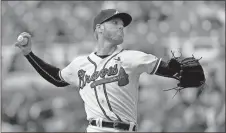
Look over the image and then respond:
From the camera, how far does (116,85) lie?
10.7 ft

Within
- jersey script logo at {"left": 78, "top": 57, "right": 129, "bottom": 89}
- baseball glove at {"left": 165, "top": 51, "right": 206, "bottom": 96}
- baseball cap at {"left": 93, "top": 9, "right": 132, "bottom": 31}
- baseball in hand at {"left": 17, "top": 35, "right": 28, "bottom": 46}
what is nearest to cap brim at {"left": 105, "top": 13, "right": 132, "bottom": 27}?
baseball cap at {"left": 93, "top": 9, "right": 132, "bottom": 31}

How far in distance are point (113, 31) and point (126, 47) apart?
18.0 ft

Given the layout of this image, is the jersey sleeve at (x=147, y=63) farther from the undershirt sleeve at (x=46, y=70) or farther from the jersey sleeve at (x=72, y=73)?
the undershirt sleeve at (x=46, y=70)

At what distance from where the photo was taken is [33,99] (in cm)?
879

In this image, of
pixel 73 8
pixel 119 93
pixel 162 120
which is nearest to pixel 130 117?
pixel 119 93

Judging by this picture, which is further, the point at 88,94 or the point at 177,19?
the point at 177,19

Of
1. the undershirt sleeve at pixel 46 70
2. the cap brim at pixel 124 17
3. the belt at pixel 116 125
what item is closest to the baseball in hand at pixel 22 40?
the undershirt sleeve at pixel 46 70

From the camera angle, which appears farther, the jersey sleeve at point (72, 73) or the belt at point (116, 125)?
the jersey sleeve at point (72, 73)

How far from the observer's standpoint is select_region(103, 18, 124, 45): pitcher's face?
11.0 ft

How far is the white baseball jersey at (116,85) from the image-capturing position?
324cm

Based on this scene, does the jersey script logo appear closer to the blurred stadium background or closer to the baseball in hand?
the baseball in hand

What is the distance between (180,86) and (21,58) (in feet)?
19.4

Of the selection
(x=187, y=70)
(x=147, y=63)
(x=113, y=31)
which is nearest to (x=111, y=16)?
(x=113, y=31)

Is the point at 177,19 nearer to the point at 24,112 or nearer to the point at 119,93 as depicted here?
the point at 24,112
